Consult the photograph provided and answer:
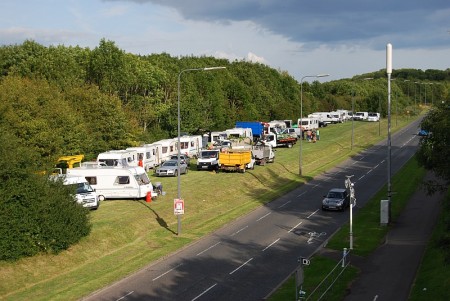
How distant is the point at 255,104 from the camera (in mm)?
119875

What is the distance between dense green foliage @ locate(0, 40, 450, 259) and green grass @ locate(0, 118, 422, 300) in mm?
1514

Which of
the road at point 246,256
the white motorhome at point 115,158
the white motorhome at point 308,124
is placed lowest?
the road at point 246,256

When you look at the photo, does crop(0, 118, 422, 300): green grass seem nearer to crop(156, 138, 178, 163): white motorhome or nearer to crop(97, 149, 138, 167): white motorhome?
crop(97, 149, 138, 167): white motorhome

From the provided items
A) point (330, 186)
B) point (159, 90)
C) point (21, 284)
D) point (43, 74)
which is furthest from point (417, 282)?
point (159, 90)

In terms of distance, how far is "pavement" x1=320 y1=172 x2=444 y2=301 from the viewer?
25734 mm

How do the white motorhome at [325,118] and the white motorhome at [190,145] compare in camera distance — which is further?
the white motorhome at [325,118]

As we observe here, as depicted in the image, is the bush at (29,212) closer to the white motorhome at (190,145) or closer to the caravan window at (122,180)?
the caravan window at (122,180)

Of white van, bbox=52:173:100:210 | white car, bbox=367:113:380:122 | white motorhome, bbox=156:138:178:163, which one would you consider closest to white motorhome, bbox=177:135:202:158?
white motorhome, bbox=156:138:178:163

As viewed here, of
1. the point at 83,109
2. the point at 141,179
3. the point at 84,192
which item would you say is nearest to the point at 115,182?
the point at 141,179

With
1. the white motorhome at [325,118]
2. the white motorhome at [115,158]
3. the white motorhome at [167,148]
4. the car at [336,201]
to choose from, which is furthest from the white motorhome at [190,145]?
the white motorhome at [325,118]

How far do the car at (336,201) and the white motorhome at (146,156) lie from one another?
21339 mm

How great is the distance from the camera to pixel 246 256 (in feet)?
108

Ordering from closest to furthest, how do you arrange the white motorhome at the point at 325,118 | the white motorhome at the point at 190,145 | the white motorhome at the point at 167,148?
the white motorhome at the point at 167,148, the white motorhome at the point at 190,145, the white motorhome at the point at 325,118

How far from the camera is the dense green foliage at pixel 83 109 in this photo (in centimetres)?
3108
